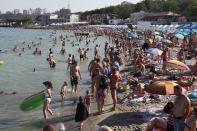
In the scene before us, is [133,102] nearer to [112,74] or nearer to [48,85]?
[112,74]

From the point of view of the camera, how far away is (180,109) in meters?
8.01

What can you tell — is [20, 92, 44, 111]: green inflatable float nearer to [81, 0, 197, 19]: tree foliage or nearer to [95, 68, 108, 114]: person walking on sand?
[95, 68, 108, 114]: person walking on sand

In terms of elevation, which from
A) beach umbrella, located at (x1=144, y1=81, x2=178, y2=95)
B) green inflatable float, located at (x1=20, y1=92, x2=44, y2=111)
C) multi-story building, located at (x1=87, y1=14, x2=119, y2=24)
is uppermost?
beach umbrella, located at (x1=144, y1=81, x2=178, y2=95)

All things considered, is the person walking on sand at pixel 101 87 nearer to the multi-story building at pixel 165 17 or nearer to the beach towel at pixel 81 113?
the beach towel at pixel 81 113

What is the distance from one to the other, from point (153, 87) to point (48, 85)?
3066 millimetres

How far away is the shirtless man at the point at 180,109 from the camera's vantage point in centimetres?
793

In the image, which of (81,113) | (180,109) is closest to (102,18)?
(81,113)

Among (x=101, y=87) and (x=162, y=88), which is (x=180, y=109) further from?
(x=101, y=87)

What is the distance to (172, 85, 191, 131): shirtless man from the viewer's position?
26.0 feet

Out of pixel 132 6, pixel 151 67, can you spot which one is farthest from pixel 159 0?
pixel 151 67

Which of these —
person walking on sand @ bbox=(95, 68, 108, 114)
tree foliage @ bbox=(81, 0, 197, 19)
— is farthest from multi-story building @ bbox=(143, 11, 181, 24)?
person walking on sand @ bbox=(95, 68, 108, 114)

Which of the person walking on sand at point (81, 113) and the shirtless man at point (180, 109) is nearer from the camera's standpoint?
the shirtless man at point (180, 109)

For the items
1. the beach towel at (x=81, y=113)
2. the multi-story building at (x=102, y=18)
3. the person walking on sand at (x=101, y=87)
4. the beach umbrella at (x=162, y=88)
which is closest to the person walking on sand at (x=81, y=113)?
the beach towel at (x=81, y=113)

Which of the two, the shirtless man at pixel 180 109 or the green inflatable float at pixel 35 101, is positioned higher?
the shirtless man at pixel 180 109
